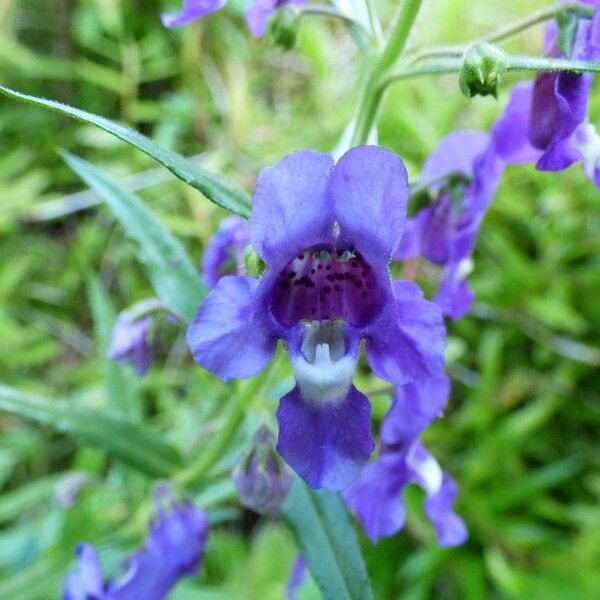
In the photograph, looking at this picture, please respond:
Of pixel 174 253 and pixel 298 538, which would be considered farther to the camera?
pixel 174 253

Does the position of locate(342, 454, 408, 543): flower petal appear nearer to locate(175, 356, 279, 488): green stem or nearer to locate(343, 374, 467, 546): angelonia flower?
locate(343, 374, 467, 546): angelonia flower

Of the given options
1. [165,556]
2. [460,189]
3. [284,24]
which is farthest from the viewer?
[165,556]

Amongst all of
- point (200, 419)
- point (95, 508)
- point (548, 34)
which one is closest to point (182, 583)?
point (95, 508)

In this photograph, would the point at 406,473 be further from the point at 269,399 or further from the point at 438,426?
the point at 438,426

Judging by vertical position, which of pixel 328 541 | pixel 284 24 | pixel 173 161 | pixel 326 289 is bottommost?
pixel 328 541

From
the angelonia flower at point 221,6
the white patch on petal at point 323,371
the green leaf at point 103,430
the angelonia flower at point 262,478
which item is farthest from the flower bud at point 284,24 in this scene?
the green leaf at point 103,430

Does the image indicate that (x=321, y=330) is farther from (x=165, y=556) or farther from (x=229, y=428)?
(x=165, y=556)

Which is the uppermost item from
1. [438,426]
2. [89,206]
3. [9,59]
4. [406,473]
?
[9,59]

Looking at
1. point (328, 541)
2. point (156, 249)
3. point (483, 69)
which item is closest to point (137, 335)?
point (156, 249)
